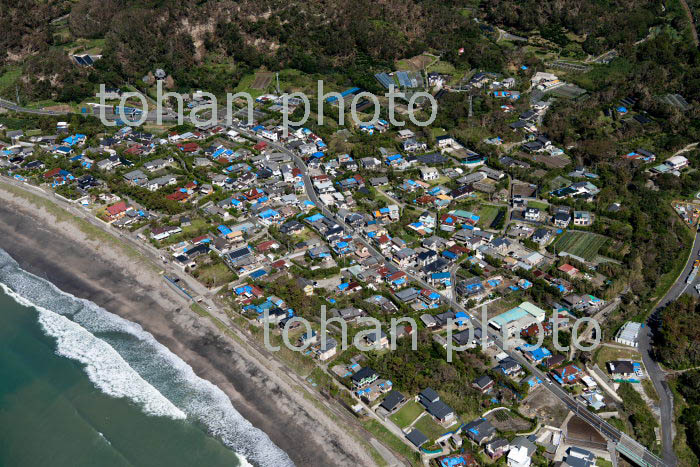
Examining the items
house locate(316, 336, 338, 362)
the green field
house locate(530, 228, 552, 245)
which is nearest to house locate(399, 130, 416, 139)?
house locate(530, 228, 552, 245)

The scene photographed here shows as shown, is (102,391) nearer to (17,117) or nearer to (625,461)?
(625,461)

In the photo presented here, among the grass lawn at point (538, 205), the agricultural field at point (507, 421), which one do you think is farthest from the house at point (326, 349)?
the grass lawn at point (538, 205)

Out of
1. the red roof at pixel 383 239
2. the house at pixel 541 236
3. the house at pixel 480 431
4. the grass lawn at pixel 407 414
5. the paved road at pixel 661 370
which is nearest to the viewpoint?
the house at pixel 480 431

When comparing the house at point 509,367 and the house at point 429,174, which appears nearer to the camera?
the house at point 509,367

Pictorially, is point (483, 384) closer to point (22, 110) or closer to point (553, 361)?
point (553, 361)

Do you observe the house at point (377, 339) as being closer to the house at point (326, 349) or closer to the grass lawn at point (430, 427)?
the house at point (326, 349)

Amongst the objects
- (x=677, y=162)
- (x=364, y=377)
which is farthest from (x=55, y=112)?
(x=677, y=162)

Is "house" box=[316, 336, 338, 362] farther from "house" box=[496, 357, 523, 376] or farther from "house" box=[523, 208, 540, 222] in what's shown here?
"house" box=[523, 208, 540, 222]
